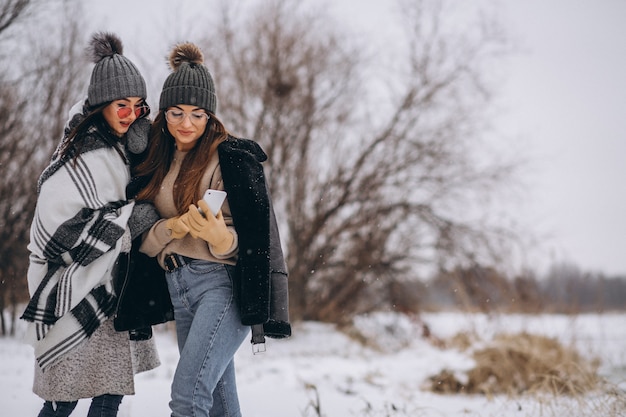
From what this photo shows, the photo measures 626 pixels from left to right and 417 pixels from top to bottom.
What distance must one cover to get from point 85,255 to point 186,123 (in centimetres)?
67

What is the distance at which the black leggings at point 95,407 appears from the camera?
2.23 metres

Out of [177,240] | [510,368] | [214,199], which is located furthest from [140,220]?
[510,368]

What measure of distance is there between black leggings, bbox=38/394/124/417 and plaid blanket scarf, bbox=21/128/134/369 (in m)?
0.19

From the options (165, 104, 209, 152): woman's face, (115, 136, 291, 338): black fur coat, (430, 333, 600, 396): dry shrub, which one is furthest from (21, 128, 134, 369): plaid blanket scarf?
(430, 333, 600, 396): dry shrub

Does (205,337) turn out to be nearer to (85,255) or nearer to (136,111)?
(85,255)

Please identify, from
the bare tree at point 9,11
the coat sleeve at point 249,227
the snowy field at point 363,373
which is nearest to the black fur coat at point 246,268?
the coat sleeve at point 249,227

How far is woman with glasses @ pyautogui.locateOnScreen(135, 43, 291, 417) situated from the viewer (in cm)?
206

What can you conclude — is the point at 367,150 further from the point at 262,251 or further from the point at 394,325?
the point at 262,251

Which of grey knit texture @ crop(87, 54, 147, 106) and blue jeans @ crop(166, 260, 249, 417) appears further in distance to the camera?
grey knit texture @ crop(87, 54, 147, 106)

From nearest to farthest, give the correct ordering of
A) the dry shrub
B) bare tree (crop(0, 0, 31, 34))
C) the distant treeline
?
the dry shrub, bare tree (crop(0, 0, 31, 34)), the distant treeline

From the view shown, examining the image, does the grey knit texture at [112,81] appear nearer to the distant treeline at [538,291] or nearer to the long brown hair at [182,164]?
the long brown hair at [182,164]

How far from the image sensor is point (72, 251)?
86.1 inches

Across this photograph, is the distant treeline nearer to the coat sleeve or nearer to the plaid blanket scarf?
the coat sleeve

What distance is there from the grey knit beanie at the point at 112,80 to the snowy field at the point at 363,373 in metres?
2.05
